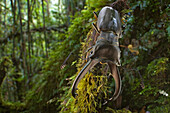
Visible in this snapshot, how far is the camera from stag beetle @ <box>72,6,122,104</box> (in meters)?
0.65

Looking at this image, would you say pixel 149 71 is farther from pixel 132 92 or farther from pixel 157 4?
pixel 157 4

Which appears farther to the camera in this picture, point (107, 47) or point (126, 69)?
point (126, 69)

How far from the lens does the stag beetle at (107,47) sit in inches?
25.5

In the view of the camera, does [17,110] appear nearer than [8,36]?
Yes

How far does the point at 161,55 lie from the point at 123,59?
14.2 inches

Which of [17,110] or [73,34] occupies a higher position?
[73,34]

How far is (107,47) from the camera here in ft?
2.13

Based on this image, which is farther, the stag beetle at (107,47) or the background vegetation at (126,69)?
the background vegetation at (126,69)

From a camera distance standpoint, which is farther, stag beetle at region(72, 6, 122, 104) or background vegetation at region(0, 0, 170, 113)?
background vegetation at region(0, 0, 170, 113)

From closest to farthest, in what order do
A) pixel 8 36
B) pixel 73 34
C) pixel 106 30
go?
pixel 106 30
pixel 73 34
pixel 8 36

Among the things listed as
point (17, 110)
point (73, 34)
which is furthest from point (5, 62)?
point (73, 34)

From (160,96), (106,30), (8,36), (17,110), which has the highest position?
(8,36)

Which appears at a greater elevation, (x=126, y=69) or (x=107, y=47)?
(x=107, y=47)

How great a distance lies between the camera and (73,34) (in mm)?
1730
